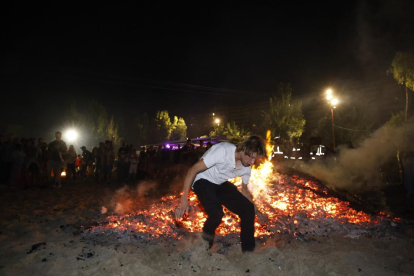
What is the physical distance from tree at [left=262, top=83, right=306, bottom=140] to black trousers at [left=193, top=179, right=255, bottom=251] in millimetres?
41293

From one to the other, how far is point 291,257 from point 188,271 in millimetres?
1392

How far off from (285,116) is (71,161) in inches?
1433

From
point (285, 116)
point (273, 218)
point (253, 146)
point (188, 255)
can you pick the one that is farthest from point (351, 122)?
point (188, 255)

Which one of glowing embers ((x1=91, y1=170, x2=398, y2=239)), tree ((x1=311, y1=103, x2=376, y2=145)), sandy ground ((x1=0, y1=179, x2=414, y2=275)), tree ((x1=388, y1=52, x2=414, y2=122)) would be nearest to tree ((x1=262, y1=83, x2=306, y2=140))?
tree ((x1=311, y1=103, x2=376, y2=145))

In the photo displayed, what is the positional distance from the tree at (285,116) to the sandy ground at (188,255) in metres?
39.6

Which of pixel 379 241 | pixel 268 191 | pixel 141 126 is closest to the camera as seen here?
pixel 379 241

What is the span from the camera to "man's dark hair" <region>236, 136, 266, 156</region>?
147 inches

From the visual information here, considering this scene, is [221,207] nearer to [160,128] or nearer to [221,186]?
[221,186]

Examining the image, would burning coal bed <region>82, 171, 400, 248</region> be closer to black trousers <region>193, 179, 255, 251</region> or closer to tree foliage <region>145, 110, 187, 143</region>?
black trousers <region>193, 179, 255, 251</region>

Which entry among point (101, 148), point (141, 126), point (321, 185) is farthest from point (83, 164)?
point (141, 126)

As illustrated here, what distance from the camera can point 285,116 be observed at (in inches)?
1702

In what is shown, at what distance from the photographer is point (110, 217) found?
19.2 feet

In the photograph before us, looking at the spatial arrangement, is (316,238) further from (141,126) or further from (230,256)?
(141,126)

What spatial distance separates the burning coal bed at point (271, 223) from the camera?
4703 millimetres
